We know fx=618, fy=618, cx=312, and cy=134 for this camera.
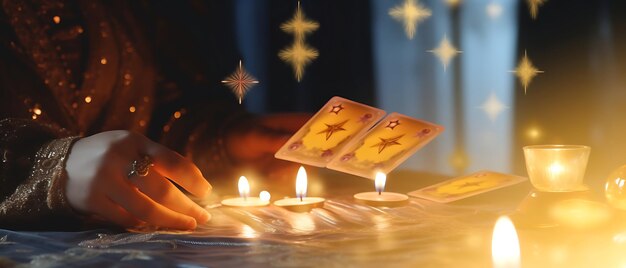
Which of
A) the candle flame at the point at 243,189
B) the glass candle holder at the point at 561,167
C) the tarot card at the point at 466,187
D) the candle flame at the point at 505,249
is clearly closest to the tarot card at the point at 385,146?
the tarot card at the point at 466,187

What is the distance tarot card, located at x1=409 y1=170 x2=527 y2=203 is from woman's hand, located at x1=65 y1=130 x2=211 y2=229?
0.50 m

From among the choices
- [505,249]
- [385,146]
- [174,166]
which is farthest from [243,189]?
[505,249]

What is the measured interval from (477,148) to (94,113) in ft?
3.70

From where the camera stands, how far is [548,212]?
1.04 meters

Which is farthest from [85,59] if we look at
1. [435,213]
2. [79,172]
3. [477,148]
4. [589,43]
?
[589,43]

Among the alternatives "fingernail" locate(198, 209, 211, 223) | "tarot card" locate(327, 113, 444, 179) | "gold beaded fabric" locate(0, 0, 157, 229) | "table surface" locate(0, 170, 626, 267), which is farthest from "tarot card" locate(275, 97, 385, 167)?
"gold beaded fabric" locate(0, 0, 157, 229)

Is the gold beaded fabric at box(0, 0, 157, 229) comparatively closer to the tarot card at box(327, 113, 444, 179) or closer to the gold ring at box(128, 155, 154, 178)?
the gold ring at box(128, 155, 154, 178)

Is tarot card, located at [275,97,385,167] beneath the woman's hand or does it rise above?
above

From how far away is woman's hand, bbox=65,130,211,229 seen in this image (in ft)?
3.42

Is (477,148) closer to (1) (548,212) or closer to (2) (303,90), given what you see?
(2) (303,90)

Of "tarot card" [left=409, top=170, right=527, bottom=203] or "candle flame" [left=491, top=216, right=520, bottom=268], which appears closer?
"candle flame" [left=491, top=216, right=520, bottom=268]

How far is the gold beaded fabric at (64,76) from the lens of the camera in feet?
3.90

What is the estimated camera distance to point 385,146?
1520mm

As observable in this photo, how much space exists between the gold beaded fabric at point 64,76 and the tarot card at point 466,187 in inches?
29.9
